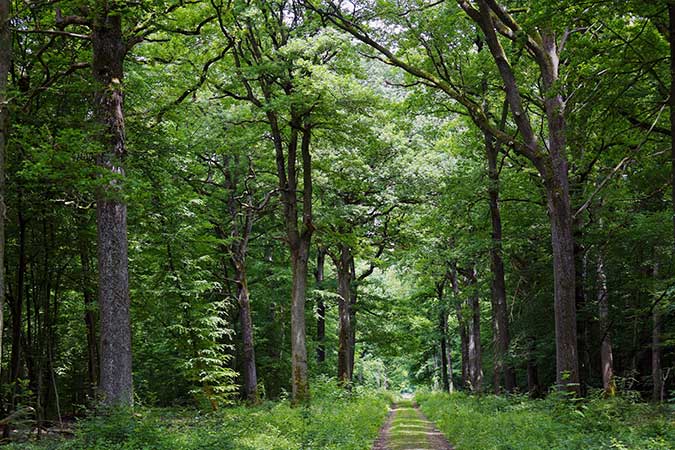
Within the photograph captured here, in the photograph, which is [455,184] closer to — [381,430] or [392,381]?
[381,430]

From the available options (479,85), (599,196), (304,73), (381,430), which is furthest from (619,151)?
(381,430)

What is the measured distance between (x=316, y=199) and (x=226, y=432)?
15172 millimetres

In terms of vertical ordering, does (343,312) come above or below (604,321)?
above

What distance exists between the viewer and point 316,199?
80.2 ft

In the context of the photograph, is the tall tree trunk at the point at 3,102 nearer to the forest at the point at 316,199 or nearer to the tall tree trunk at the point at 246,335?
the forest at the point at 316,199

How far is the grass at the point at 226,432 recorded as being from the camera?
8.48 meters

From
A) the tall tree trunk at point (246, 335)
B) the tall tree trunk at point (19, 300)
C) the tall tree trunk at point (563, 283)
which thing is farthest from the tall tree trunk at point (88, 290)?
the tall tree trunk at point (563, 283)

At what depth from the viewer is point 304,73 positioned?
16531 mm

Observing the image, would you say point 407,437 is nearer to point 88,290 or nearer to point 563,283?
point 563,283

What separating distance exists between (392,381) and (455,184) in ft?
268

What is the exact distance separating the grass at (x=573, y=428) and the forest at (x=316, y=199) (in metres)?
0.07

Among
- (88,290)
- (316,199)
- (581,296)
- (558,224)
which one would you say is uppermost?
(316,199)

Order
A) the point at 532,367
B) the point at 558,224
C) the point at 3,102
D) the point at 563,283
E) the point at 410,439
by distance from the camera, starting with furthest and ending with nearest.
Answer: the point at 532,367, the point at 410,439, the point at 558,224, the point at 563,283, the point at 3,102

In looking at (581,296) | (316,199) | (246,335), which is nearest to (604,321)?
(581,296)
